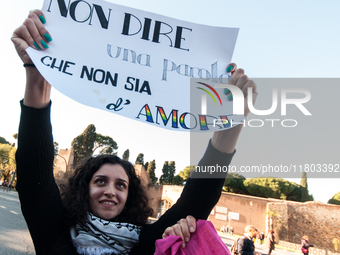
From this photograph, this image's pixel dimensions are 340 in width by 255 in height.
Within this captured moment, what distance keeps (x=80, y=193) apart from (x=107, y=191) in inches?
9.6

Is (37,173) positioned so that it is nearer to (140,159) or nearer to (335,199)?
(140,159)

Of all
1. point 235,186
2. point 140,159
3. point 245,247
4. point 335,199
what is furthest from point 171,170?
point 245,247

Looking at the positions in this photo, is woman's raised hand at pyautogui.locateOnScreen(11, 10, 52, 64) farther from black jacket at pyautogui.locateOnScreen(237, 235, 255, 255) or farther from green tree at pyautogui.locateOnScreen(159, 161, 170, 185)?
green tree at pyautogui.locateOnScreen(159, 161, 170, 185)

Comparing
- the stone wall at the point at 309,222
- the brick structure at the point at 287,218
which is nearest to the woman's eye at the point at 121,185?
the brick structure at the point at 287,218

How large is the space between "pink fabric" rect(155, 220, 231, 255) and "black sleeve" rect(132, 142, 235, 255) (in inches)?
7.1

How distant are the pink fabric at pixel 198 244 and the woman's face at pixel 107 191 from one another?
1.30ft

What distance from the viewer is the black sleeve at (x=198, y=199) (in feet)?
4.56

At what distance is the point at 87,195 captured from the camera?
4.95 feet

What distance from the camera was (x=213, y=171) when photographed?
54.6 inches

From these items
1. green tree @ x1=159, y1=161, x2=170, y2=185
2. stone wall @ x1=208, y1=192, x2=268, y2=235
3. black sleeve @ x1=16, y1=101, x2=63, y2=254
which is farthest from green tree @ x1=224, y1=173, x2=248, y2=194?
black sleeve @ x1=16, y1=101, x2=63, y2=254

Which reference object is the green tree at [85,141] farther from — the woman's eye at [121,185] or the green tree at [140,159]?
the woman's eye at [121,185]

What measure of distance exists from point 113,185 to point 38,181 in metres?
0.40

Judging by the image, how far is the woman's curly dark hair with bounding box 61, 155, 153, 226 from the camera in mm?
1433

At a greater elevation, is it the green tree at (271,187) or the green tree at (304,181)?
the green tree at (304,181)
